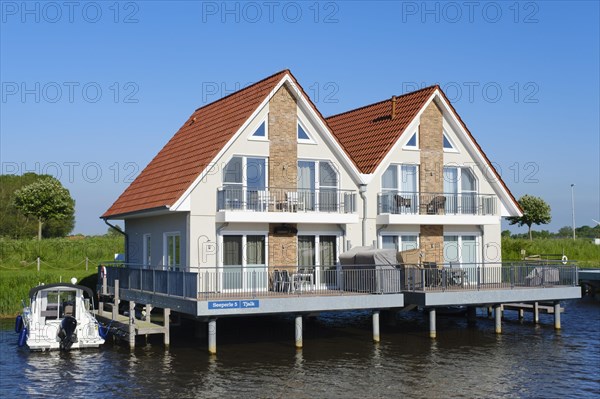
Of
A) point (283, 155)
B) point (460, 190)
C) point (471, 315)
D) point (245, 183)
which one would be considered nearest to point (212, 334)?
point (245, 183)

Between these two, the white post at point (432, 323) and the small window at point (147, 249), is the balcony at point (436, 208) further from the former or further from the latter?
the small window at point (147, 249)

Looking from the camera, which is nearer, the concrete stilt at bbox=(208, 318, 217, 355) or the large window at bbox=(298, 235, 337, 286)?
the concrete stilt at bbox=(208, 318, 217, 355)

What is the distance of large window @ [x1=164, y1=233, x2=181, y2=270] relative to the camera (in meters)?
29.8

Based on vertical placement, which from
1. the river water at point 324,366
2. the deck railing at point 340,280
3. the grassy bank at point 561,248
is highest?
the grassy bank at point 561,248

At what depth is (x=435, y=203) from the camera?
32562 millimetres

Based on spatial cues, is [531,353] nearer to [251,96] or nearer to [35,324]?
[251,96]

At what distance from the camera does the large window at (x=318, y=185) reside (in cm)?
2992

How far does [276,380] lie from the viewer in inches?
838

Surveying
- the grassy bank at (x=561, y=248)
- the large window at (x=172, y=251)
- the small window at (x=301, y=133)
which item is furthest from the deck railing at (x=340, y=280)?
the grassy bank at (x=561, y=248)

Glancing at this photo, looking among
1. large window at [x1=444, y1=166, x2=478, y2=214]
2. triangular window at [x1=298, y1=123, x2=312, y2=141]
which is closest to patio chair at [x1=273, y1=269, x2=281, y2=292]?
triangular window at [x1=298, y1=123, x2=312, y2=141]

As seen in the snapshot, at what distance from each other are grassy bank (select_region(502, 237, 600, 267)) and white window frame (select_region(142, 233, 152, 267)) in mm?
30550

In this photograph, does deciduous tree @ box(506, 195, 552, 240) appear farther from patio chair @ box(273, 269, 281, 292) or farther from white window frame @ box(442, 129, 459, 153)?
patio chair @ box(273, 269, 281, 292)

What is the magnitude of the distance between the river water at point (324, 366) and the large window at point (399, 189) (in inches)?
202

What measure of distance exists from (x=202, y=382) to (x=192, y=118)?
1847cm
